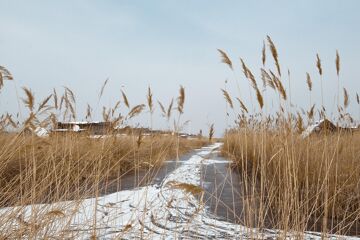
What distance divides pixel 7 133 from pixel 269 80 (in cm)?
442

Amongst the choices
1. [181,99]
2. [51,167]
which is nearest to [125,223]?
[181,99]

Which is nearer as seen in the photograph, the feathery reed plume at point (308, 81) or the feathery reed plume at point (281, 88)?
the feathery reed plume at point (281, 88)

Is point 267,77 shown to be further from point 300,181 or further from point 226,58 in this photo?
point 300,181

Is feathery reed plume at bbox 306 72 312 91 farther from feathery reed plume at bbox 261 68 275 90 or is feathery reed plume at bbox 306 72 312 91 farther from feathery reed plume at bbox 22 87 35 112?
feathery reed plume at bbox 22 87 35 112

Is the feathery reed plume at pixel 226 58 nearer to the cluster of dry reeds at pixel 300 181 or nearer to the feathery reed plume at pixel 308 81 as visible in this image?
the cluster of dry reeds at pixel 300 181

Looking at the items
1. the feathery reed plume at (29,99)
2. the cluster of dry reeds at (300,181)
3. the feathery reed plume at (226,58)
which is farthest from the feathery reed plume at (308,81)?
the feathery reed plume at (29,99)

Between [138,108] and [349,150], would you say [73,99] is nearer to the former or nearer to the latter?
[138,108]

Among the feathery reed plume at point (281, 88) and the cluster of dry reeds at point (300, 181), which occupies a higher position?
the feathery reed plume at point (281, 88)

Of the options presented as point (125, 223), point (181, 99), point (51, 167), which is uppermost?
point (181, 99)

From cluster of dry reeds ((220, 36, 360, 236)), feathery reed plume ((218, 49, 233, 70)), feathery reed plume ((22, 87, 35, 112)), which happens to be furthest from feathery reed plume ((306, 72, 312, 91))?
feathery reed plume ((22, 87, 35, 112))

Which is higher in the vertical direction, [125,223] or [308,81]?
[308,81]

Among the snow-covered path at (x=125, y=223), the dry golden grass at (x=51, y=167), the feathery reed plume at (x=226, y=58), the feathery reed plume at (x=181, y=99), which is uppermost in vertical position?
the feathery reed plume at (x=226, y=58)

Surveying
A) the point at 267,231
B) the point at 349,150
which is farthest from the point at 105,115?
the point at 349,150

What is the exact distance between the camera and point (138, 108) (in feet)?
7.58
